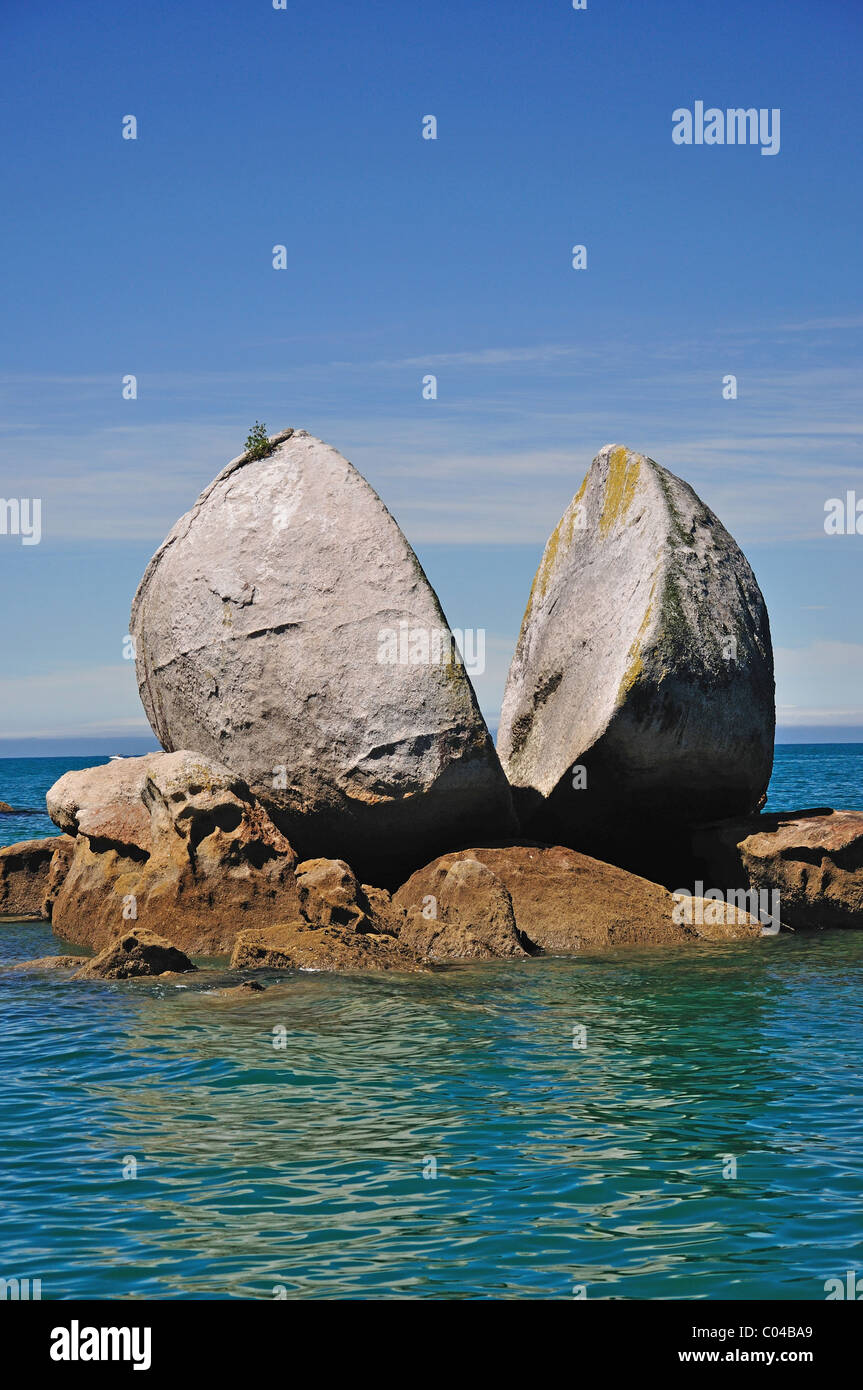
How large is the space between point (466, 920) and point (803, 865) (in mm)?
4203

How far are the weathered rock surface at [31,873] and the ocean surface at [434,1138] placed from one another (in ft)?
19.3

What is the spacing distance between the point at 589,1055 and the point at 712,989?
2.87 metres

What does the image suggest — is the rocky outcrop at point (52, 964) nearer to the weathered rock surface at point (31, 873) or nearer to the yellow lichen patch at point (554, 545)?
the weathered rock surface at point (31, 873)

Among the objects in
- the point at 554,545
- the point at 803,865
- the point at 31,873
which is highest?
the point at 554,545

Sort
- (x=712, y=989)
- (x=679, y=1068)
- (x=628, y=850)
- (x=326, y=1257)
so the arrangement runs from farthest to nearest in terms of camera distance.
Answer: (x=628, y=850)
(x=712, y=989)
(x=679, y=1068)
(x=326, y=1257)

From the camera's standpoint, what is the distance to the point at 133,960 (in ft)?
42.2

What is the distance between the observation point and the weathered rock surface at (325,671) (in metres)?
15.2

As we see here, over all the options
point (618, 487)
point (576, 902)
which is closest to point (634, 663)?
point (576, 902)

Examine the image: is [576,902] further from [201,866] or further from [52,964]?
[52,964]

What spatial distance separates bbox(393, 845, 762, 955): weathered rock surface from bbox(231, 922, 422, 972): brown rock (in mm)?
1302

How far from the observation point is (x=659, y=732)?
50.4 feet
